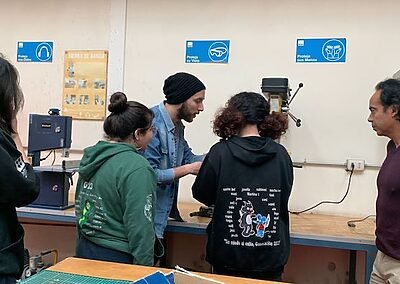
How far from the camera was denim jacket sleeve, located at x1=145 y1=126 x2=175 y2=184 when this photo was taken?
2.26 meters

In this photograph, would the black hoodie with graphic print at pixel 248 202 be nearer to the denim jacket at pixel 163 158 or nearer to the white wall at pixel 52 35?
the denim jacket at pixel 163 158

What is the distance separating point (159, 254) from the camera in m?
2.23

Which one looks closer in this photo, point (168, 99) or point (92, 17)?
point (168, 99)

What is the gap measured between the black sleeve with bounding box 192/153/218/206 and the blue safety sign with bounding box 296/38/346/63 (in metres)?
1.47

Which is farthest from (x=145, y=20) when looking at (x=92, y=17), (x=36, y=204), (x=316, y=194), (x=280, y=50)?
(x=316, y=194)

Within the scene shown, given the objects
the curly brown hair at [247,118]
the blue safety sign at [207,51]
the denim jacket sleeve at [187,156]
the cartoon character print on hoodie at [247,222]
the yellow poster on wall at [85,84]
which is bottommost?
the cartoon character print on hoodie at [247,222]

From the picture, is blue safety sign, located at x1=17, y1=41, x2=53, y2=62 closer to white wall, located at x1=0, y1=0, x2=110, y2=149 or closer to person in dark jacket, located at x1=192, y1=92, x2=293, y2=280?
white wall, located at x1=0, y1=0, x2=110, y2=149

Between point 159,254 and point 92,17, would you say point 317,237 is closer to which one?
point 159,254

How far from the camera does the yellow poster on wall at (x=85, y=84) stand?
11.5ft

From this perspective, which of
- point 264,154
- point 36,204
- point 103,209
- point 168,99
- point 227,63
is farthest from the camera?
point 227,63

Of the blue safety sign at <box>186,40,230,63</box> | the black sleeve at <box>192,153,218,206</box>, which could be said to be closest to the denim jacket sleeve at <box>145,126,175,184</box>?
the black sleeve at <box>192,153,218,206</box>

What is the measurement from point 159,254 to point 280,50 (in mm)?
1740

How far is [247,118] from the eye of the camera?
2012mm

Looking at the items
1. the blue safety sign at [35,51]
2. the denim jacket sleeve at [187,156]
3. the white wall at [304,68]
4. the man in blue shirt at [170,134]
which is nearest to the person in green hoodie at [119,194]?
the man in blue shirt at [170,134]
